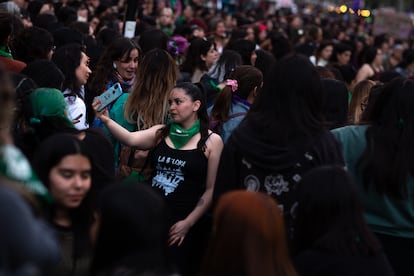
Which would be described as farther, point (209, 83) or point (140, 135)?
point (209, 83)

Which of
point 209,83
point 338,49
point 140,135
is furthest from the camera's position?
point 338,49

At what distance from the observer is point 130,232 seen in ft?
10.3

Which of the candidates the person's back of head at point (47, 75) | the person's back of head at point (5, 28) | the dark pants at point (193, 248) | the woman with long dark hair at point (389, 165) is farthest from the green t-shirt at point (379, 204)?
the person's back of head at point (5, 28)

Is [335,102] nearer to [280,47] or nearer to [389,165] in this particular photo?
[389,165]

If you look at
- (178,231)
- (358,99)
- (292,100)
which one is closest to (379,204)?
(292,100)

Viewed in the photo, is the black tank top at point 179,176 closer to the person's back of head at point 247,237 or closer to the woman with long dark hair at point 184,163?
the woman with long dark hair at point 184,163

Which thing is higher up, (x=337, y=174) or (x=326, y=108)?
(x=337, y=174)

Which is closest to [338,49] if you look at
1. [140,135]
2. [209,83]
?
[209,83]

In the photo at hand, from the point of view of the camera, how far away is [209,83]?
8102mm

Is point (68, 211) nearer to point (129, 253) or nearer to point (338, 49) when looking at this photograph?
point (129, 253)

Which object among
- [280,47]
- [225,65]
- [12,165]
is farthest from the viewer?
[280,47]

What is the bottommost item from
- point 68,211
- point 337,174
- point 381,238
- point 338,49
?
point 338,49

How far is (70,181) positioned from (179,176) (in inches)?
66.7

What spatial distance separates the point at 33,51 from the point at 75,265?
153 inches
